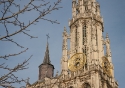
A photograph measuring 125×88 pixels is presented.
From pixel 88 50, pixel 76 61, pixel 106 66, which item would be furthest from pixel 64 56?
pixel 106 66

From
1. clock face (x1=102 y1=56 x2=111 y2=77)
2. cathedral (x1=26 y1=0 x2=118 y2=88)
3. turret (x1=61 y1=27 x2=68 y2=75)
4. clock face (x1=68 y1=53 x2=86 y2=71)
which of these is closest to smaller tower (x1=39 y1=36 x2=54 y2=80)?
cathedral (x1=26 y1=0 x2=118 y2=88)

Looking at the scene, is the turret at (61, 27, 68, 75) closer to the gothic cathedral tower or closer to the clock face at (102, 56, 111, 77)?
the gothic cathedral tower

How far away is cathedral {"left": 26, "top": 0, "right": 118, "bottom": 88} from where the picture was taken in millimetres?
50750

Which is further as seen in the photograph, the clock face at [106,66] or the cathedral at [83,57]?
the clock face at [106,66]

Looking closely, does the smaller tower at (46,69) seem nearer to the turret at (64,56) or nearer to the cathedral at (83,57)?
the cathedral at (83,57)


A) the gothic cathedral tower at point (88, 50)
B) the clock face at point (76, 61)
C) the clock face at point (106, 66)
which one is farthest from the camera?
the clock face at point (106, 66)

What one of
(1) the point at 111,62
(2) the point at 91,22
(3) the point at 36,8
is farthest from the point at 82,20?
(3) the point at 36,8

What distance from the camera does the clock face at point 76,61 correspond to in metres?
52.6

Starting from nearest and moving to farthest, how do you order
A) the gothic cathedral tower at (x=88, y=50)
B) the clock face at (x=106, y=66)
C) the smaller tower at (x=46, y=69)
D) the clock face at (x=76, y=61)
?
the gothic cathedral tower at (x=88, y=50), the clock face at (x=76, y=61), the clock face at (x=106, y=66), the smaller tower at (x=46, y=69)

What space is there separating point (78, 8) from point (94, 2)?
11.8ft

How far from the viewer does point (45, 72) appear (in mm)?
59469

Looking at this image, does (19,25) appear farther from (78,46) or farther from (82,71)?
(78,46)

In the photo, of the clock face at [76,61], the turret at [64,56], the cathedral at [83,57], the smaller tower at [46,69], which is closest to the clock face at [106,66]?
the cathedral at [83,57]

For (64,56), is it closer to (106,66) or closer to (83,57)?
(83,57)
